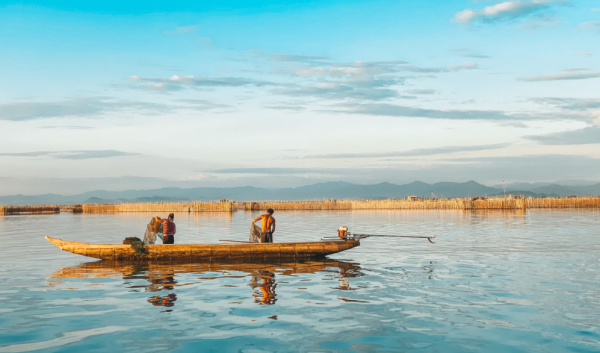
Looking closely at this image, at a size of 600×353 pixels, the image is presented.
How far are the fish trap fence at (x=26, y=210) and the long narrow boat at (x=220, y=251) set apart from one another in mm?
58609

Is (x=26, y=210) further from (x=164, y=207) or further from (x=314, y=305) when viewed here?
(x=314, y=305)

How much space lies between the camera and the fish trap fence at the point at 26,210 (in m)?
68.6

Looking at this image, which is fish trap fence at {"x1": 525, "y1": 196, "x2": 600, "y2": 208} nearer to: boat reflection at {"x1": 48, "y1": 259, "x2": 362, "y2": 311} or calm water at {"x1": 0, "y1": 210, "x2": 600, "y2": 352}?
calm water at {"x1": 0, "y1": 210, "x2": 600, "y2": 352}

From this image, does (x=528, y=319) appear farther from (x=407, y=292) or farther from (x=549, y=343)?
(x=407, y=292)

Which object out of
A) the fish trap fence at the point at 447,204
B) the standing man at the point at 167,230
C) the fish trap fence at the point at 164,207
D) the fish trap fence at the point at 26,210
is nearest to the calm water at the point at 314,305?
the standing man at the point at 167,230

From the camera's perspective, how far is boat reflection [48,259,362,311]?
1362 centimetres

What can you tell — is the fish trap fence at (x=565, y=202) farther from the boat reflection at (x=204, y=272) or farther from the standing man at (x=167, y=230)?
the standing man at (x=167, y=230)

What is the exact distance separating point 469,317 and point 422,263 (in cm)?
733

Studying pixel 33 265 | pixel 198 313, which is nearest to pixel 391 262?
pixel 198 313

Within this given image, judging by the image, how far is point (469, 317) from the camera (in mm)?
10141

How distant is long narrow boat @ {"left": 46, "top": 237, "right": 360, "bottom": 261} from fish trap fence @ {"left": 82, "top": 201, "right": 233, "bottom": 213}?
4594 cm

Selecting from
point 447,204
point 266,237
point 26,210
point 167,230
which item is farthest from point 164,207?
point 266,237

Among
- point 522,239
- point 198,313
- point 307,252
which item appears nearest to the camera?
point 198,313

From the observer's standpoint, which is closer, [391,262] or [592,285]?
[592,285]
